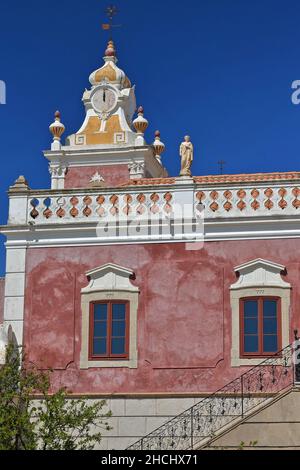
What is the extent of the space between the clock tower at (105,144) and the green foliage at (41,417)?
45.7ft

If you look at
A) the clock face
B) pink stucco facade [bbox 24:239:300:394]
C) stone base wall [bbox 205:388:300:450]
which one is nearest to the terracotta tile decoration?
pink stucco facade [bbox 24:239:300:394]

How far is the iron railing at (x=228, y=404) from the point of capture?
1006 inches

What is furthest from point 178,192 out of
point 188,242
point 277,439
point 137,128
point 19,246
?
point 137,128

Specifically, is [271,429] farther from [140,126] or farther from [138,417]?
[140,126]

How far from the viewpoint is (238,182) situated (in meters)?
27.4

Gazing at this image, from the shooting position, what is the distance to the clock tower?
39.7m

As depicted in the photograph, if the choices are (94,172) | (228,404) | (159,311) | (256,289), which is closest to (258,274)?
(256,289)

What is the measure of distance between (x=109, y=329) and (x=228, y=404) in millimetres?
3195

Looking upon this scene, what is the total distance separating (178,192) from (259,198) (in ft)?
6.08

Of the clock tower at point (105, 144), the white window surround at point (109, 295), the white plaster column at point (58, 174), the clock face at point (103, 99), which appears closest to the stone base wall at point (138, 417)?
the white window surround at point (109, 295)

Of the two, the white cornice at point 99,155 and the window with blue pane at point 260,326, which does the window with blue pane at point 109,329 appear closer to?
the window with blue pane at point 260,326

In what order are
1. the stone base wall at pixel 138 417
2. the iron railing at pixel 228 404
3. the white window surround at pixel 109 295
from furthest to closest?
the white window surround at pixel 109 295 < the stone base wall at pixel 138 417 < the iron railing at pixel 228 404

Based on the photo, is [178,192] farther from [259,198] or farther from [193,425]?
[193,425]

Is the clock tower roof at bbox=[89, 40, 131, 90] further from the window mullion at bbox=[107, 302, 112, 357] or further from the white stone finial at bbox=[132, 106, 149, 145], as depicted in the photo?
the window mullion at bbox=[107, 302, 112, 357]
